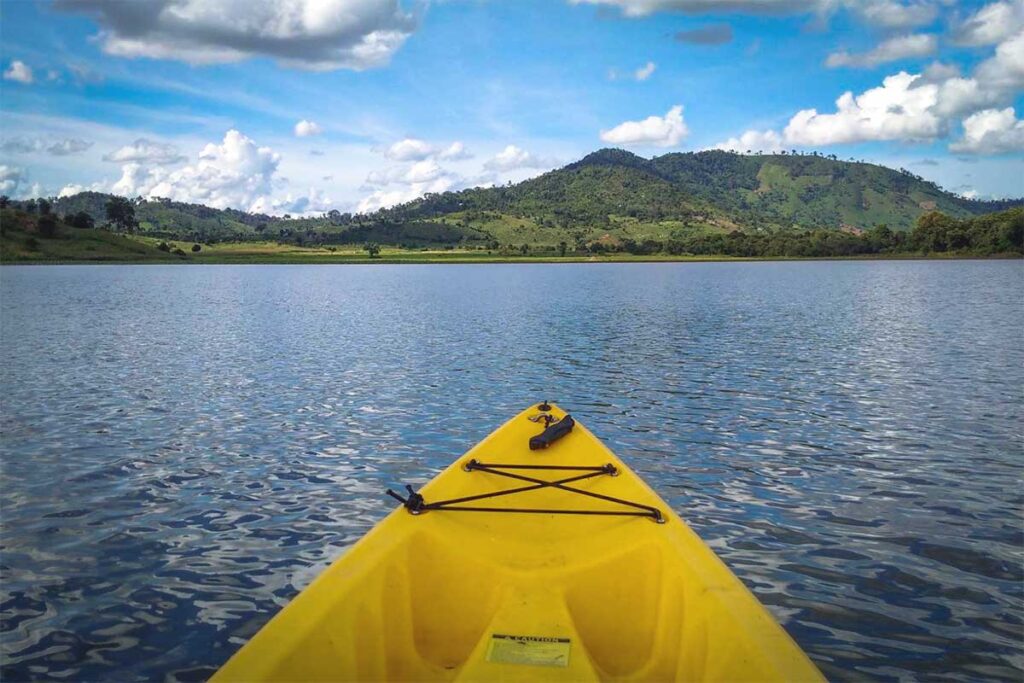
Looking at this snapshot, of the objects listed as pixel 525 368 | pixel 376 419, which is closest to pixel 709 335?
pixel 525 368

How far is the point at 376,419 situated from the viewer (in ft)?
62.7

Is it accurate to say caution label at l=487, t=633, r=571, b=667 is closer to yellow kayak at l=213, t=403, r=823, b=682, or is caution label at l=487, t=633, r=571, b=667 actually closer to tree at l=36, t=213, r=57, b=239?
yellow kayak at l=213, t=403, r=823, b=682

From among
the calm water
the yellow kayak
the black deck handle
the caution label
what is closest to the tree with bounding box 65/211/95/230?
the calm water

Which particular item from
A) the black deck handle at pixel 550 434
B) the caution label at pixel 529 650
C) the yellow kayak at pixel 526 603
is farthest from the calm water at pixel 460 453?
the caution label at pixel 529 650

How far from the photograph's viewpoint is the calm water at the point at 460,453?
8398mm

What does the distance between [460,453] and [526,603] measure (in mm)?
8645

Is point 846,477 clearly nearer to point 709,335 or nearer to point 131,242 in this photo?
point 709,335

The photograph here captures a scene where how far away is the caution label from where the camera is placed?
6.28m

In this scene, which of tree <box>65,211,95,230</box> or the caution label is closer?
the caution label

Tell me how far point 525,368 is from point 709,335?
1441 cm

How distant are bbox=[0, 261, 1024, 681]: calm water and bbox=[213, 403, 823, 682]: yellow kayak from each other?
226 cm

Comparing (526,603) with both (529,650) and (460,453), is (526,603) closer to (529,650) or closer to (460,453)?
(529,650)

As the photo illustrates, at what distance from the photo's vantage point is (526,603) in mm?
7203

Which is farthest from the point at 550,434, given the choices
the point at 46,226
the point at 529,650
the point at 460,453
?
the point at 46,226
